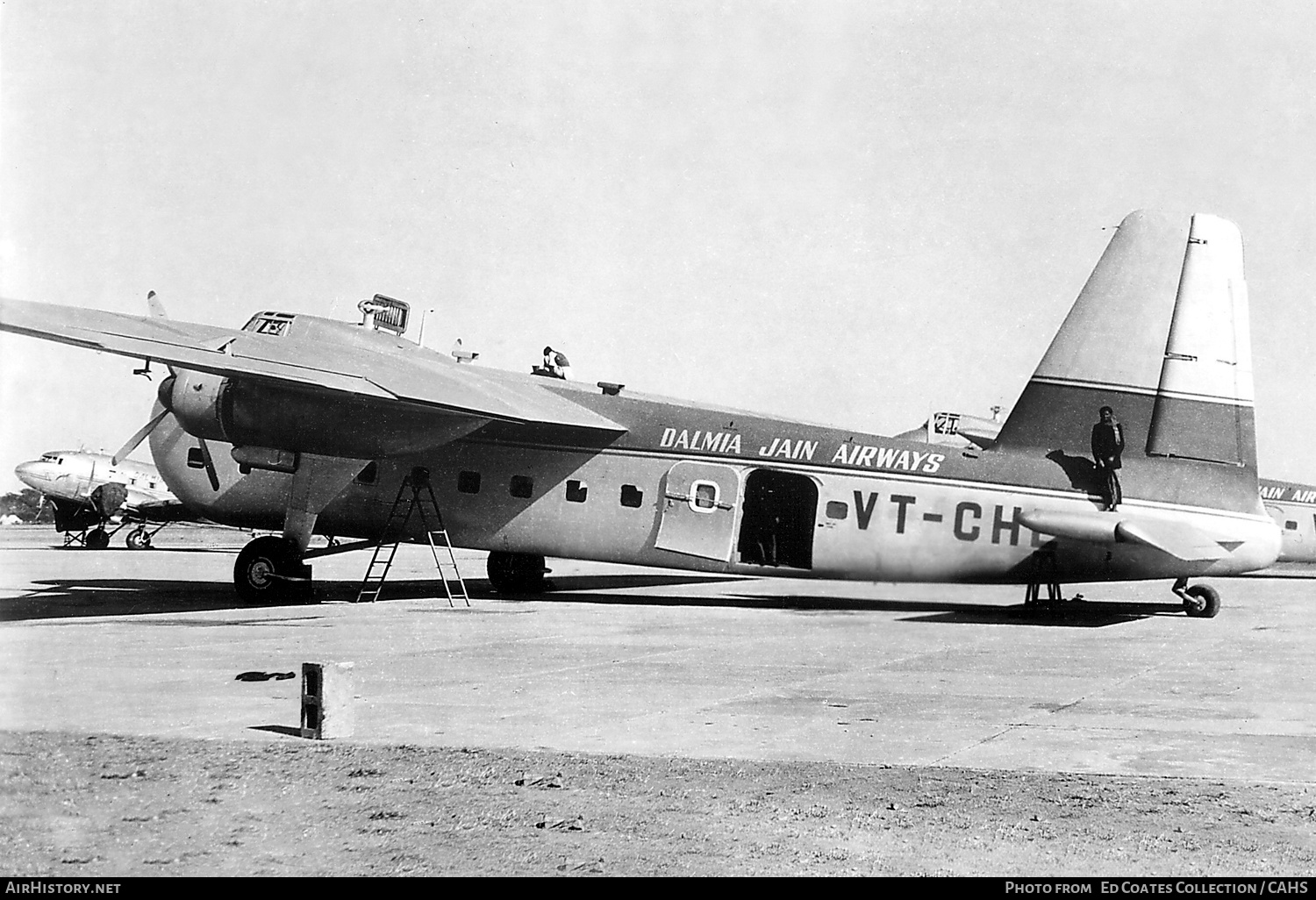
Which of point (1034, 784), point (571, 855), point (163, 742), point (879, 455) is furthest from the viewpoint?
point (879, 455)

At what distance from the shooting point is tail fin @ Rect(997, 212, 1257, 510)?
1783 centimetres

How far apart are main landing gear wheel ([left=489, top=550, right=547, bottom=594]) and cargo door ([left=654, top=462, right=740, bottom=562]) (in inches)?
147

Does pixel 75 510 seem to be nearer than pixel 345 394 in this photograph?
No

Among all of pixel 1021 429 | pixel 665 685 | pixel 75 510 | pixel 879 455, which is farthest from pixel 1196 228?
pixel 75 510

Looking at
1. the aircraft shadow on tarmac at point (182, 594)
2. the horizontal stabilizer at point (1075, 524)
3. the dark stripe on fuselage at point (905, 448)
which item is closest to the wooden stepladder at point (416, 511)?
the aircraft shadow on tarmac at point (182, 594)

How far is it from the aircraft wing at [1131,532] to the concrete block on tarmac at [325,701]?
1183 centimetres

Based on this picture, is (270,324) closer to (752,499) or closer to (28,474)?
(752,499)

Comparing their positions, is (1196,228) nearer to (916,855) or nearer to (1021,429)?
(1021,429)

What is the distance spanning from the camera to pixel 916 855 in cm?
606

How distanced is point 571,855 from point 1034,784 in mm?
3180

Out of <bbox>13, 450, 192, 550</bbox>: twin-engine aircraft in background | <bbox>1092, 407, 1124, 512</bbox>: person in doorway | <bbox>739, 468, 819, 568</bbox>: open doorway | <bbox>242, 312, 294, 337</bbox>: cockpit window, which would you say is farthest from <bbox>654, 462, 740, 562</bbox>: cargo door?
<bbox>13, 450, 192, 550</bbox>: twin-engine aircraft in background

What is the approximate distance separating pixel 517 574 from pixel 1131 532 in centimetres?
1113

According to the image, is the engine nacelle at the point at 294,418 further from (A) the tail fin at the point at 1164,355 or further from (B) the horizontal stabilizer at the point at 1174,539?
(B) the horizontal stabilizer at the point at 1174,539

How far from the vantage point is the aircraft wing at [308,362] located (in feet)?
52.3
